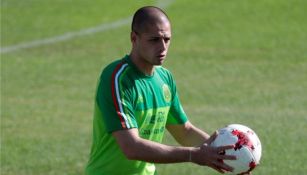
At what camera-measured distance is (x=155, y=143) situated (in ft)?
23.2

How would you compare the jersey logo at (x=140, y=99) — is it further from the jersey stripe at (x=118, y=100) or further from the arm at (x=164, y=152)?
the arm at (x=164, y=152)

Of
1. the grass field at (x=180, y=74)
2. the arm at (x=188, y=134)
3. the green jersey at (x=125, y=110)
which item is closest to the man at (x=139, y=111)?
the green jersey at (x=125, y=110)

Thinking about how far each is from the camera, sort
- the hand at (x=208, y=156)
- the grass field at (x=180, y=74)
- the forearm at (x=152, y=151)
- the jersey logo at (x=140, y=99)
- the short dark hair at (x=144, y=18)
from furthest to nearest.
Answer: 1. the grass field at (x=180, y=74)
2. the jersey logo at (x=140, y=99)
3. the short dark hair at (x=144, y=18)
4. the forearm at (x=152, y=151)
5. the hand at (x=208, y=156)

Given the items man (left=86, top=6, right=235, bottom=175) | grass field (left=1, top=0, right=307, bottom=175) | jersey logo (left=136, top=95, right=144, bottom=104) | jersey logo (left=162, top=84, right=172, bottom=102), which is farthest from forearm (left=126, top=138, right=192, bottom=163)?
grass field (left=1, top=0, right=307, bottom=175)

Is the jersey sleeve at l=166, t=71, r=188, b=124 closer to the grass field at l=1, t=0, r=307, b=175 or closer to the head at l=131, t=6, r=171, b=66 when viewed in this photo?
the head at l=131, t=6, r=171, b=66

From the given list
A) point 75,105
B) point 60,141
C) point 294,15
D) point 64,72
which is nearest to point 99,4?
point 294,15

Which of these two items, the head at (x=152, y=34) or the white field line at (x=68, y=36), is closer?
the head at (x=152, y=34)

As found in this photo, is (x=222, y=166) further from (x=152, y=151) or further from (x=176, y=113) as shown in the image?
(x=176, y=113)

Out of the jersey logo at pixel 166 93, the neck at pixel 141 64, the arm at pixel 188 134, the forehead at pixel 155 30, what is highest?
the forehead at pixel 155 30

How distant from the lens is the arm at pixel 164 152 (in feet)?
22.4

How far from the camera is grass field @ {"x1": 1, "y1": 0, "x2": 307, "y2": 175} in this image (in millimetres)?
13062

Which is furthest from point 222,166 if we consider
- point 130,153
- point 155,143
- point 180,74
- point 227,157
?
point 180,74

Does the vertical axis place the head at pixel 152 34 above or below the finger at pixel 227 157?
above

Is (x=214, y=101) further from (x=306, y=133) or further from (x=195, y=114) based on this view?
(x=306, y=133)
